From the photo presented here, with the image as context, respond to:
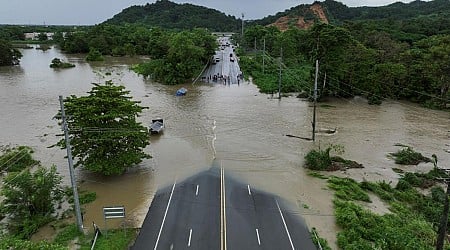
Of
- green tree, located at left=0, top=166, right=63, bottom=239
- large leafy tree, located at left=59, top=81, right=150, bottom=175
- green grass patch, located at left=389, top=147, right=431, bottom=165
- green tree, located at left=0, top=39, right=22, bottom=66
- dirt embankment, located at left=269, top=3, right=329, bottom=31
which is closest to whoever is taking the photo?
green tree, located at left=0, top=166, right=63, bottom=239

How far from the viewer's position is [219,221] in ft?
53.3

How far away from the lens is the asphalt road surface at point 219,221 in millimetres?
14664

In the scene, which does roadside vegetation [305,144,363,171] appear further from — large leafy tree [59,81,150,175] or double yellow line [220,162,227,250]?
large leafy tree [59,81,150,175]

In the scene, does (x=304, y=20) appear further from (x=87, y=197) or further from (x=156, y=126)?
(x=87, y=197)

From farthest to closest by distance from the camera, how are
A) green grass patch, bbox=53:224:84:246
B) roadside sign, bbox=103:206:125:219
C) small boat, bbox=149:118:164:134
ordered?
small boat, bbox=149:118:164:134 → roadside sign, bbox=103:206:125:219 → green grass patch, bbox=53:224:84:246

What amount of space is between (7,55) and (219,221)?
67445 mm

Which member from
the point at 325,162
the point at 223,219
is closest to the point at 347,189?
the point at 325,162

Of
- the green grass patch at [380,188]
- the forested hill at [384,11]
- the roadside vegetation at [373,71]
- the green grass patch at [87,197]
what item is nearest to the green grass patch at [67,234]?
the green grass patch at [87,197]

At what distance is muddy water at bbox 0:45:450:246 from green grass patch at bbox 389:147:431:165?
2.07ft

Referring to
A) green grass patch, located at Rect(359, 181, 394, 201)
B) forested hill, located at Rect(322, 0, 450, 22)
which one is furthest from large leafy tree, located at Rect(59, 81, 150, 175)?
forested hill, located at Rect(322, 0, 450, 22)

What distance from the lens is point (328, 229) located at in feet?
52.8

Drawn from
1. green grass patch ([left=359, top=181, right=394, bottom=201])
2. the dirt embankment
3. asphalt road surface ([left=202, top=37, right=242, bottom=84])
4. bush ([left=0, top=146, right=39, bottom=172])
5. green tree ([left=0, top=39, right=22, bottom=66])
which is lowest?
green grass patch ([left=359, top=181, right=394, bottom=201])

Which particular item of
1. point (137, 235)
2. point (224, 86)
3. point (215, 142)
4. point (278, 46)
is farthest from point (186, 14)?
point (137, 235)

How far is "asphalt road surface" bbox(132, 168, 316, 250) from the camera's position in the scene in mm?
14664
